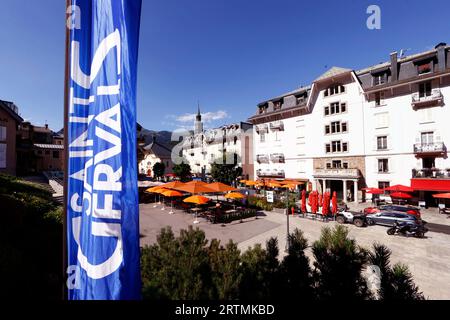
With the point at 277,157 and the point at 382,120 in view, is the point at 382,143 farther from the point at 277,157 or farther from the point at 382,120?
the point at 277,157

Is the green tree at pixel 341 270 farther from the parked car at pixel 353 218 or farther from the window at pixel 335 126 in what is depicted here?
the window at pixel 335 126

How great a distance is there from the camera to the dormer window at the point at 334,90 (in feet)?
97.0

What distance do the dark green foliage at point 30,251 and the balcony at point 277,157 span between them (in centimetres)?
3174

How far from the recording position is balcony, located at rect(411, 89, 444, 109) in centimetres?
2230

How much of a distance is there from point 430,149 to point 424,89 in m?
7.01

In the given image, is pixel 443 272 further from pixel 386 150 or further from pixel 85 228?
pixel 386 150

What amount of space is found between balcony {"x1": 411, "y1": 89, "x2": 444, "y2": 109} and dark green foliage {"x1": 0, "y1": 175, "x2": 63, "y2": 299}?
32700 mm

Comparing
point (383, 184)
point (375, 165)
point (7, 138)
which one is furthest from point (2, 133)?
point (383, 184)

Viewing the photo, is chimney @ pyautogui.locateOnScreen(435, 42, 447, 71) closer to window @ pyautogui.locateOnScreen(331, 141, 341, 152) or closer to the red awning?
the red awning

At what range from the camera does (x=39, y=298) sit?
3701 millimetres

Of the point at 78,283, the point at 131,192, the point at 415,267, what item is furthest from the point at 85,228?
the point at 415,267

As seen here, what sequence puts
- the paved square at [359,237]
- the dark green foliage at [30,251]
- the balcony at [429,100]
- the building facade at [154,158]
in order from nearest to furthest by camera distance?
the dark green foliage at [30,251] < the paved square at [359,237] < the balcony at [429,100] < the building facade at [154,158]

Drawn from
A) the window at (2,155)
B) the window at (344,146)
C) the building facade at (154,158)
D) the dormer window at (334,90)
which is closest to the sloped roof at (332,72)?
the dormer window at (334,90)

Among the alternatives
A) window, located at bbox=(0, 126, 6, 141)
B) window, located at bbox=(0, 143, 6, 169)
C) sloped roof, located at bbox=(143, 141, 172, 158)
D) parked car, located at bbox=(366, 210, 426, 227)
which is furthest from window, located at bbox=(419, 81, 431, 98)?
sloped roof, located at bbox=(143, 141, 172, 158)
